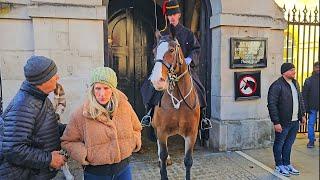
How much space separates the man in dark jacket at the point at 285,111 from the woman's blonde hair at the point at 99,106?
Answer: 3278mm

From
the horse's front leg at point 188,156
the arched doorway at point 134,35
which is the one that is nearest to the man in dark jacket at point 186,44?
the horse's front leg at point 188,156

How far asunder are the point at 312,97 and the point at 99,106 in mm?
5915

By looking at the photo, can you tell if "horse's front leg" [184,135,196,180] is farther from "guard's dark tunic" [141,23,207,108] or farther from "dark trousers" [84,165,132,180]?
"dark trousers" [84,165,132,180]

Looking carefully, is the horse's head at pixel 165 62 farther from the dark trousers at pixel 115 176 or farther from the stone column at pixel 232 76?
the stone column at pixel 232 76

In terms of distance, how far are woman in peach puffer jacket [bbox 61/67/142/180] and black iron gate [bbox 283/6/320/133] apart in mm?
6094

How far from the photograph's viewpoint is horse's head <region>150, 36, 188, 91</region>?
140 inches

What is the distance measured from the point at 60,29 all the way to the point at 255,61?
3.97 meters

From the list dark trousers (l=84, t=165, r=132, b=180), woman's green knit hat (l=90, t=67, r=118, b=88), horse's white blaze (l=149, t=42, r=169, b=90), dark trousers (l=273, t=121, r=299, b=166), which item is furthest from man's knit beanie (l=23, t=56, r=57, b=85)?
dark trousers (l=273, t=121, r=299, b=166)

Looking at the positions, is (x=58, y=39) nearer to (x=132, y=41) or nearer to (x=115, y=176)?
(x=132, y=41)

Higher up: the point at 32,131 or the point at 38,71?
the point at 38,71

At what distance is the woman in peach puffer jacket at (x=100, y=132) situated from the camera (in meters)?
2.44

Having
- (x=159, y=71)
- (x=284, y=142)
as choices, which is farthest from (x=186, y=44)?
(x=284, y=142)

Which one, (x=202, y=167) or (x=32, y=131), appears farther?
(x=202, y=167)

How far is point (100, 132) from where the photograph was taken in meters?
2.46
